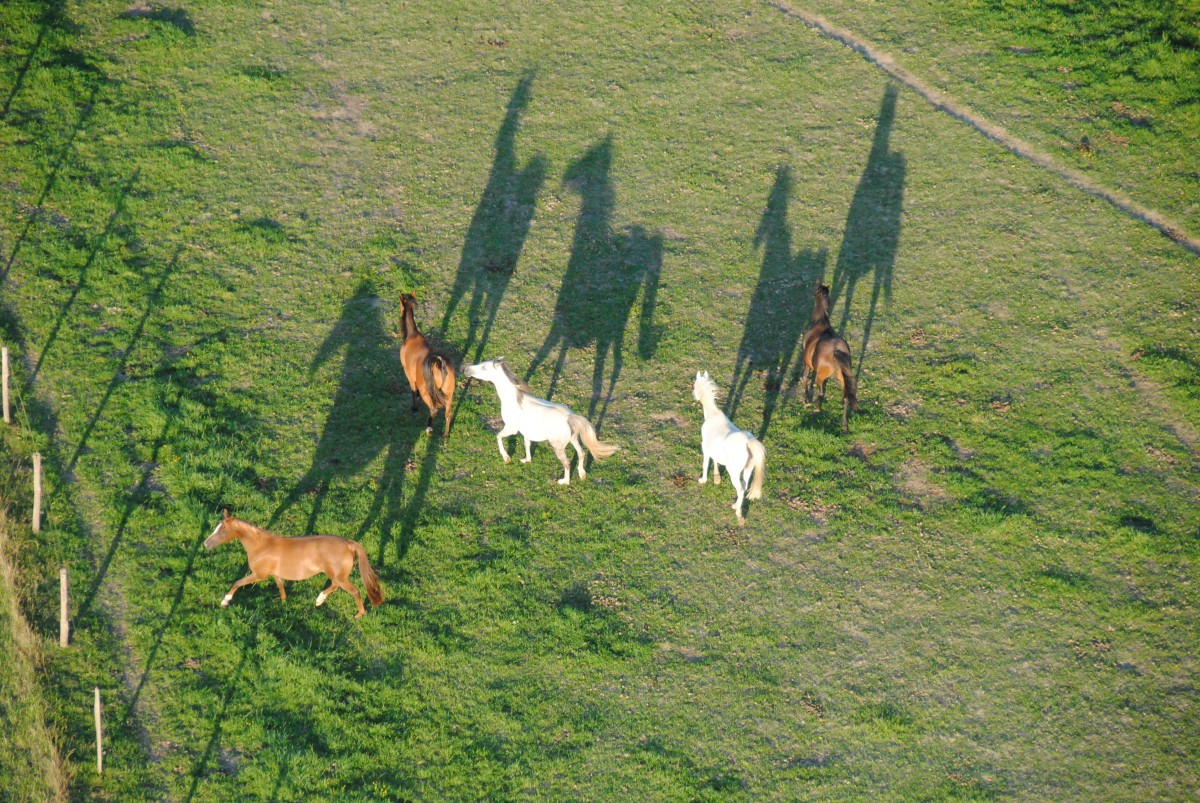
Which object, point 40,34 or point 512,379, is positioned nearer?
point 512,379

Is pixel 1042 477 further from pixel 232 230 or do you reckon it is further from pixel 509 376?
pixel 232 230

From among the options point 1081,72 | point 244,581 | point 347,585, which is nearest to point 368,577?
point 347,585

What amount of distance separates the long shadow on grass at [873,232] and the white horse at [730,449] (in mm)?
2969

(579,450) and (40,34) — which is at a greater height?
(40,34)

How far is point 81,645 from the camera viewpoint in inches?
408

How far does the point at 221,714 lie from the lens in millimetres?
9922

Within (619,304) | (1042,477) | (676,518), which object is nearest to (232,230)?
(619,304)

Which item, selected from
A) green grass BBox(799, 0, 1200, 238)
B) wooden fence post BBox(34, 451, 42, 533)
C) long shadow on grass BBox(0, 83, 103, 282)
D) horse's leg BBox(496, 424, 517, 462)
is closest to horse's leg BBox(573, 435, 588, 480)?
horse's leg BBox(496, 424, 517, 462)

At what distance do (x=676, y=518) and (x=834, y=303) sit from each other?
4.81 metres

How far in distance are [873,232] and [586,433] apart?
6.94 metres

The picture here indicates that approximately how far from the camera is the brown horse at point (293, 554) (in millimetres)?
10375

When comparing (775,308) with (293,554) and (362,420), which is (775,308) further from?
(293,554)

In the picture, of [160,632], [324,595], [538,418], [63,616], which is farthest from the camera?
[538,418]

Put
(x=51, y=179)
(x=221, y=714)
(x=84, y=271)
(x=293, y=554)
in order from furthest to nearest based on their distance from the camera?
(x=51, y=179) → (x=84, y=271) → (x=293, y=554) → (x=221, y=714)
